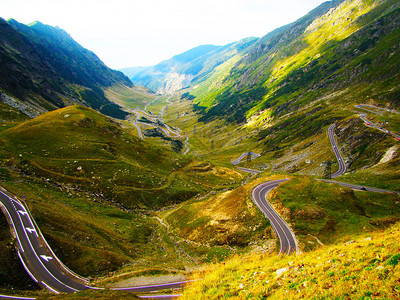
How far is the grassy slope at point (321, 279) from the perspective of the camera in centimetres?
1113

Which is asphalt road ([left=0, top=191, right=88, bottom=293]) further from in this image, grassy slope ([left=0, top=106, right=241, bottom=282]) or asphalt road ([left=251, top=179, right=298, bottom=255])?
asphalt road ([left=251, top=179, right=298, bottom=255])

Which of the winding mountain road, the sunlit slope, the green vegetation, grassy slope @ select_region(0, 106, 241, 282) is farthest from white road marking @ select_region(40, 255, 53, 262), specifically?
the winding mountain road

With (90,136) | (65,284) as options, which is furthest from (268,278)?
(90,136)

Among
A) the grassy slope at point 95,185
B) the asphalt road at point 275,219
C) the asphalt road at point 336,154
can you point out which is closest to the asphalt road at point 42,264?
the grassy slope at point 95,185

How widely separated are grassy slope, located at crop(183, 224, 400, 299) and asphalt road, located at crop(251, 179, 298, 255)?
21897 millimetres

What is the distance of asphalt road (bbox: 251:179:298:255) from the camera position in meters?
40.4

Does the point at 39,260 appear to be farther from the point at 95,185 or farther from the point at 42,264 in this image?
the point at 95,185

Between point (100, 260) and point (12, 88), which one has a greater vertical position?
point (12, 88)

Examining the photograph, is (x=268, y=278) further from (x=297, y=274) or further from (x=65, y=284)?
(x=65, y=284)

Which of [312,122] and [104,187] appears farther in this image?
[312,122]

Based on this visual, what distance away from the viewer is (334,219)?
148 ft

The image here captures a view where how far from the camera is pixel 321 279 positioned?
46.1ft

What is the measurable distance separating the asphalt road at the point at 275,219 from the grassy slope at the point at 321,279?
71.8 ft

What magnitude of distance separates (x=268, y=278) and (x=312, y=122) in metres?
177
